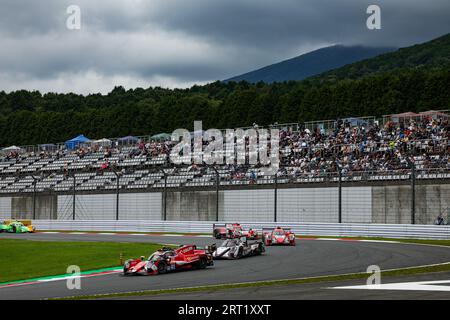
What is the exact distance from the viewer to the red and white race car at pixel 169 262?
19.4m

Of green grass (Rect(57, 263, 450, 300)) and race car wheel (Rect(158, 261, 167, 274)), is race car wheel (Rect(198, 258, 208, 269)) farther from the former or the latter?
green grass (Rect(57, 263, 450, 300))

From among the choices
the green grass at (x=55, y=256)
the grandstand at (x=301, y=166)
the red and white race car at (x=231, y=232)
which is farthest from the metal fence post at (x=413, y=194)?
the green grass at (x=55, y=256)

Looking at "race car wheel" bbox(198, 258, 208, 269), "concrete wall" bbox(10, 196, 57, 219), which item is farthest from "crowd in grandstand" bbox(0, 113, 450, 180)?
"race car wheel" bbox(198, 258, 208, 269)

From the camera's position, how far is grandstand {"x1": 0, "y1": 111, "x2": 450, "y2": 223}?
3884 centimetres

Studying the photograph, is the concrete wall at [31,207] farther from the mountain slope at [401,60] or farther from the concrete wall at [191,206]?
the mountain slope at [401,60]

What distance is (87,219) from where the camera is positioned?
166 feet

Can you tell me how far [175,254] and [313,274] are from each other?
435 centimetres

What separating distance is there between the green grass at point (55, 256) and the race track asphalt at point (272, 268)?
1.98 meters

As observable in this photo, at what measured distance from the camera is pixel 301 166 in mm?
43406

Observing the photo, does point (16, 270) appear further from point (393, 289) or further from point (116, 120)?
point (116, 120)

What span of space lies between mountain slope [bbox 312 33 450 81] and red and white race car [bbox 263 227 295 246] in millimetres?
118596

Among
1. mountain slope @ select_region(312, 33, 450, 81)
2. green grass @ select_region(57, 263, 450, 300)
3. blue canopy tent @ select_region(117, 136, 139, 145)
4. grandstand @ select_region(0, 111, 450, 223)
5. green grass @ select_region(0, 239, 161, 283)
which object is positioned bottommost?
green grass @ select_region(0, 239, 161, 283)

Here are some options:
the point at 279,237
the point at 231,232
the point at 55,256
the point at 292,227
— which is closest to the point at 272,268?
the point at 279,237
